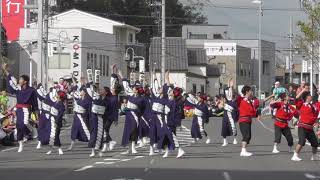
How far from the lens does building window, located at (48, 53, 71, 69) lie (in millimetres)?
62844

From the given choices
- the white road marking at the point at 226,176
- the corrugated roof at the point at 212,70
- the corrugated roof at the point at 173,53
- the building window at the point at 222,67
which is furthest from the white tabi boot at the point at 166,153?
the building window at the point at 222,67

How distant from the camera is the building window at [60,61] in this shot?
6284 cm

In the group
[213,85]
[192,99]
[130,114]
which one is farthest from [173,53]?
[130,114]

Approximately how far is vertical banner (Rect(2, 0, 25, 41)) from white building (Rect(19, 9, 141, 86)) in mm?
1457

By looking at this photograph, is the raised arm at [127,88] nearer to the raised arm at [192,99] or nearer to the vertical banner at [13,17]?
the raised arm at [192,99]

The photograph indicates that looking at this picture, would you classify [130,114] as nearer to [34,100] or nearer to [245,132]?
[34,100]

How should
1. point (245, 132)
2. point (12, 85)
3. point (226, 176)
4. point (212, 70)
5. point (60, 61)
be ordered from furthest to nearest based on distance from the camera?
point (212, 70) → point (60, 61) → point (12, 85) → point (245, 132) → point (226, 176)

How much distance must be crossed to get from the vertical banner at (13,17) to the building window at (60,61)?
6962mm

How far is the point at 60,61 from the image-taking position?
6322 centimetres

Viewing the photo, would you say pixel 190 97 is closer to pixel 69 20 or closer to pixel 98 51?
pixel 98 51

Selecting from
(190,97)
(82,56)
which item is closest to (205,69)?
(82,56)

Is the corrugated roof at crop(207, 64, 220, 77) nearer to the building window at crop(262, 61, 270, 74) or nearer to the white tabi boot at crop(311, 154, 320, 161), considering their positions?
the building window at crop(262, 61, 270, 74)

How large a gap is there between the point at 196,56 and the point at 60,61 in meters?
22.6

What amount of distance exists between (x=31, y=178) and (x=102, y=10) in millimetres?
74332
